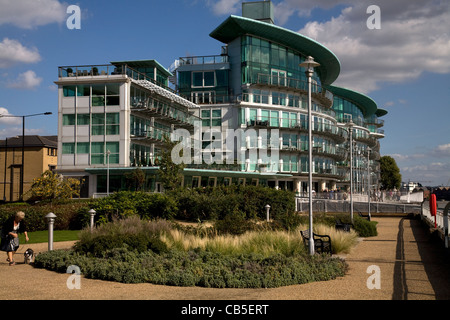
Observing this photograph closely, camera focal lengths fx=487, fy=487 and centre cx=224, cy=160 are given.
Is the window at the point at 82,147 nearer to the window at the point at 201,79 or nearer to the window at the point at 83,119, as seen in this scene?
the window at the point at 83,119

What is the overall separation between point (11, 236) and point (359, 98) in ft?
289

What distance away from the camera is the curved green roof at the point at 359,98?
89.4m

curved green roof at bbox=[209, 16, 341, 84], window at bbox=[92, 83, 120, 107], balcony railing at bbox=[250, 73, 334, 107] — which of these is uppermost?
curved green roof at bbox=[209, 16, 341, 84]

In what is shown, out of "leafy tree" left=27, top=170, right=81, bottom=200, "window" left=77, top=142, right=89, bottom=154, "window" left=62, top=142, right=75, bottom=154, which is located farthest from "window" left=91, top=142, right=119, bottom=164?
"leafy tree" left=27, top=170, right=81, bottom=200

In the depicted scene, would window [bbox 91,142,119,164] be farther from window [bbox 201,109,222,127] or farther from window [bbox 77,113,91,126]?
window [bbox 201,109,222,127]

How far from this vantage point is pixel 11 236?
1350 centimetres

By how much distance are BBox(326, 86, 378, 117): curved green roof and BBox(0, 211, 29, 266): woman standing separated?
249ft

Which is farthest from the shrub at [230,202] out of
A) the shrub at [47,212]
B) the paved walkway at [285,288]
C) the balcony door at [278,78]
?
the balcony door at [278,78]

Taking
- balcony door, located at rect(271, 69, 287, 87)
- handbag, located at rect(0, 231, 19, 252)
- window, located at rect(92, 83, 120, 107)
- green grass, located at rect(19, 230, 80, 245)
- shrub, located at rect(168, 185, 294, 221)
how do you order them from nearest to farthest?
handbag, located at rect(0, 231, 19, 252), green grass, located at rect(19, 230, 80, 245), shrub, located at rect(168, 185, 294, 221), window, located at rect(92, 83, 120, 107), balcony door, located at rect(271, 69, 287, 87)

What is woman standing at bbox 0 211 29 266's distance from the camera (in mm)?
13403

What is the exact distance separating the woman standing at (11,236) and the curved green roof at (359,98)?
75.8m

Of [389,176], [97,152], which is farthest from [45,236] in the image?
[389,176]
